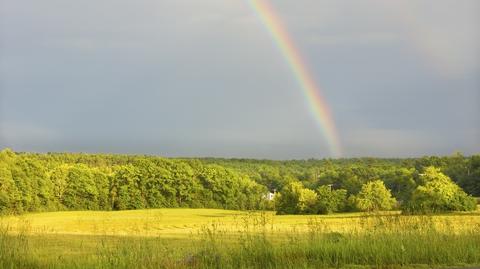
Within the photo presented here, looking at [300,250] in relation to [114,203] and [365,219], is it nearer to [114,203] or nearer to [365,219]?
[365,219]

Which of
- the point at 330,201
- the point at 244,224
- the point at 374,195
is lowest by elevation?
the point at 330,201

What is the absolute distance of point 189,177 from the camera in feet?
384

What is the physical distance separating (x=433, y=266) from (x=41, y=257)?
736 centimetres

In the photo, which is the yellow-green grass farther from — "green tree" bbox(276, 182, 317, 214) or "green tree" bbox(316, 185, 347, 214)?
"green tree" bbox(276, 182, 317, 214)

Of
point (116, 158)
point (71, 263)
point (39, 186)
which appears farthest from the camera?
point (116, 158)

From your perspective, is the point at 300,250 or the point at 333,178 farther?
the point at 333,178

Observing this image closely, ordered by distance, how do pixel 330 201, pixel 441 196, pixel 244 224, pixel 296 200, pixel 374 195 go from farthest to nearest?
pixel 296 200 → pixel 330 201 → pixel 374 195 → pixel 441 196 → pixel 244 224

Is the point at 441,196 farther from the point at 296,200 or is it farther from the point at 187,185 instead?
the point at 187,185

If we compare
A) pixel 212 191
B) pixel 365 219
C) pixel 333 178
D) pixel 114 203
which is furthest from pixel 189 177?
pixel 365 219

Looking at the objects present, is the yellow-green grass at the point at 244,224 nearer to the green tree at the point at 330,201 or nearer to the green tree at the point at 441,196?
the green tree at the point at 441,196

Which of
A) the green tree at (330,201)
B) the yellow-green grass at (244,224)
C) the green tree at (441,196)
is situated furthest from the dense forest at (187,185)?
the yellow-green grass at (244,224)

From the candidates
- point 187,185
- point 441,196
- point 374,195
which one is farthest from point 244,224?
point 187,185

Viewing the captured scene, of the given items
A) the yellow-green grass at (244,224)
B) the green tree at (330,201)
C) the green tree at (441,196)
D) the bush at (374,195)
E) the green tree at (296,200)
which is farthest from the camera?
the green tree at (296,200)

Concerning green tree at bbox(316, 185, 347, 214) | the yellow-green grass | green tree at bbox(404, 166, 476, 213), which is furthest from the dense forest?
the yellow-green grass
